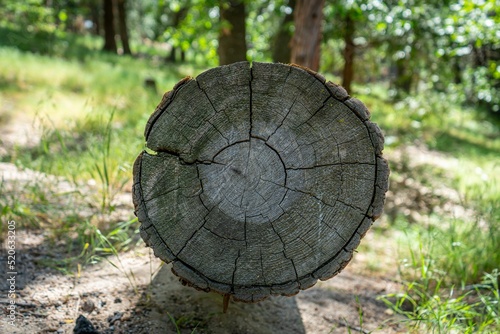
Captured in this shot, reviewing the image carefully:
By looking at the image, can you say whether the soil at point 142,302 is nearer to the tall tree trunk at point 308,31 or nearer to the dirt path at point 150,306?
the dirt path at point 150,306

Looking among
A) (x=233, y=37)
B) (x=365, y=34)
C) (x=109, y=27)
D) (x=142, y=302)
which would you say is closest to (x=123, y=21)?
(x=109, y=27)

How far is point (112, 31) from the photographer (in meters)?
15.3

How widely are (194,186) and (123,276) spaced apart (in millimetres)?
940

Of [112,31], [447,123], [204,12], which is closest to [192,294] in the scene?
[204,12]

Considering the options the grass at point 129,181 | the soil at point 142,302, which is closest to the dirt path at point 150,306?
the soil at point 142,302

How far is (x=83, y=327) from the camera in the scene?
2006mm

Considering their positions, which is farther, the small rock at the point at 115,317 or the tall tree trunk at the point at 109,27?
the tall tree trunk at the point at 109,27

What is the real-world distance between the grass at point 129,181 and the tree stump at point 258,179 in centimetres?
54

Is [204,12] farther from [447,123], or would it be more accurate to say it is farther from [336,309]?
[447,123]

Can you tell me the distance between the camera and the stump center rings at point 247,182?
1.97m

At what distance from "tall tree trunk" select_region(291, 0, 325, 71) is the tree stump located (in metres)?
3.20

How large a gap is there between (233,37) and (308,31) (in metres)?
1.77

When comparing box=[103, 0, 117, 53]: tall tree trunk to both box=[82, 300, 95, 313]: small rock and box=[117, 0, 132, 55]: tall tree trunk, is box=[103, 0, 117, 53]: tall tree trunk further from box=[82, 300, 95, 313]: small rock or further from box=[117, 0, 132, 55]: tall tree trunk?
box=[82, 300, 95, 313]: small rock

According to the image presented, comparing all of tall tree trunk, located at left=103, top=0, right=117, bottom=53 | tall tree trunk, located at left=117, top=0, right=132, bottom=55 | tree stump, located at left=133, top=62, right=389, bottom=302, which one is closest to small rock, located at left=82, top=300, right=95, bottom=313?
tree stump, located at left=133, top=62, right=389, bottom=302
